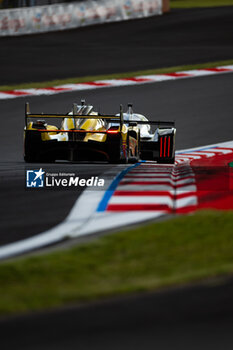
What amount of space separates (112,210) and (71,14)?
26512mm

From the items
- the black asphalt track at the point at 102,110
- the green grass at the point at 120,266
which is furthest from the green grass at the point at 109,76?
the green grass at the point at 120,266

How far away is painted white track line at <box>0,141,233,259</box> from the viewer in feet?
26.6

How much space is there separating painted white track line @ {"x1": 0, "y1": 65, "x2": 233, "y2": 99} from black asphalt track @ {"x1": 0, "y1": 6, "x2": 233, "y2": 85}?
1512 mm

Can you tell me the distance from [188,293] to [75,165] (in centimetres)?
640

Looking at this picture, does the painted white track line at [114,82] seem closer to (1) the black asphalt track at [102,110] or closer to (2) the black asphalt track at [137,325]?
(1) the black asphalt track at [102,110]

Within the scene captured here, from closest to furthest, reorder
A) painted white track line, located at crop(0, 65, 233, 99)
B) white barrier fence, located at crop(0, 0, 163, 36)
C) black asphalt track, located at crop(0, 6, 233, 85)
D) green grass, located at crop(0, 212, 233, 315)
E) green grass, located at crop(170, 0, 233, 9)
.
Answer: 1. green grass, located at crop(0, 212, 233, 315)
2. painted white track line, located at crop(0, 65, 233, 99)
3. black asphalt track, located at crop(0, 6, 233, 85)
4. white barrier fence, located at crop(0, 0, 163, 36)
5. green grass, located at crop(170, 0, 233, 9)

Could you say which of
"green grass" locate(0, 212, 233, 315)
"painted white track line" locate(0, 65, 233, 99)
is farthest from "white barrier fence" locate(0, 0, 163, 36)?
"green grass" locate(0, 212, 233, 315)

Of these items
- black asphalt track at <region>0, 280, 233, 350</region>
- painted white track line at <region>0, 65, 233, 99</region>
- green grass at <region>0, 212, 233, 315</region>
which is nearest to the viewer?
black asphalt track at <region>0, 280, 233, 350</region>

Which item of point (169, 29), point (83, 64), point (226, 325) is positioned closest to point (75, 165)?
point (226, 325)

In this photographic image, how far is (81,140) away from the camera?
12.3 m

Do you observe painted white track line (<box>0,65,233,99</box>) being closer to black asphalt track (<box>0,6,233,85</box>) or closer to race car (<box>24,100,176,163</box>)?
black asphalt track (<box>0,6,233,85</box>)

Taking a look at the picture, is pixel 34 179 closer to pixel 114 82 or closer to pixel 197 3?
pixel 114 82

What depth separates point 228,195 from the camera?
10.2 m

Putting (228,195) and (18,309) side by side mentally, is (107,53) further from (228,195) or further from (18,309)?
(18,309)
